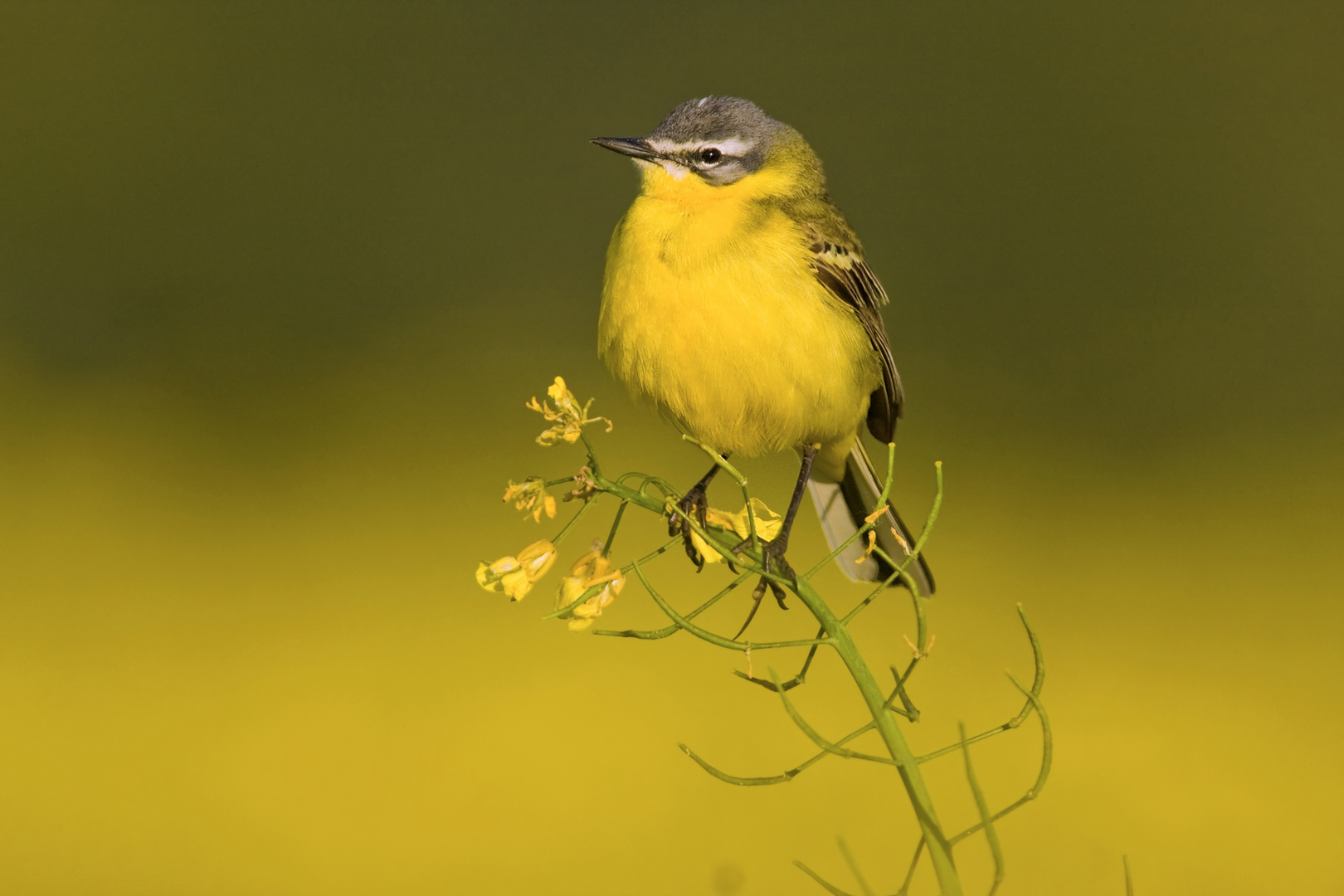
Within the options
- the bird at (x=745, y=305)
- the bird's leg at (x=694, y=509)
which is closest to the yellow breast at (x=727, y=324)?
the bird at (x=745, y=305)

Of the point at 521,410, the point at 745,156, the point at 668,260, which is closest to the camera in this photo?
the point at 668,260

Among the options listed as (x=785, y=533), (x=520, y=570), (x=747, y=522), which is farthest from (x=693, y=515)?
(x=520, y=570)

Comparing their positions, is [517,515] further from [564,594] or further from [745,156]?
[564,594]

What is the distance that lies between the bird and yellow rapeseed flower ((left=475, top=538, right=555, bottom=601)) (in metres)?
0.55

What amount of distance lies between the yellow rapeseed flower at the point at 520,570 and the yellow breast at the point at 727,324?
0.73m

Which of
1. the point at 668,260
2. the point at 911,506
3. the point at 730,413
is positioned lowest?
the point at 911,506

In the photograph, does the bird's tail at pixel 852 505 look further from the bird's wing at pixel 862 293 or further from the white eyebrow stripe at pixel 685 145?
the white eyebrow stripe at pixel 685 145

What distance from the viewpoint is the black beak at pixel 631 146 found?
1.83 meters

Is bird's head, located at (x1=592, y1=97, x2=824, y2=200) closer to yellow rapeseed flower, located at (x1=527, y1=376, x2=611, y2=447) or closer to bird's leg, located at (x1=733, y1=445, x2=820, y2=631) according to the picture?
bird's leg, located at (x1=733, y1=445, x2=820, y2=631)

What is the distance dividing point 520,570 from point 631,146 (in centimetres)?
103

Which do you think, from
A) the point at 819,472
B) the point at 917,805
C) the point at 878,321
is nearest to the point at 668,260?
the point at 878,321

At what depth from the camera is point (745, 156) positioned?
1926mm

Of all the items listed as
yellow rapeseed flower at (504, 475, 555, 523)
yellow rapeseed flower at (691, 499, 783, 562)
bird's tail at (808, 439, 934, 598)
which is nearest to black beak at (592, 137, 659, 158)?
bird's tail at (808, 439, 934, 598)

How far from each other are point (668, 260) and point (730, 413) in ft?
0.83
